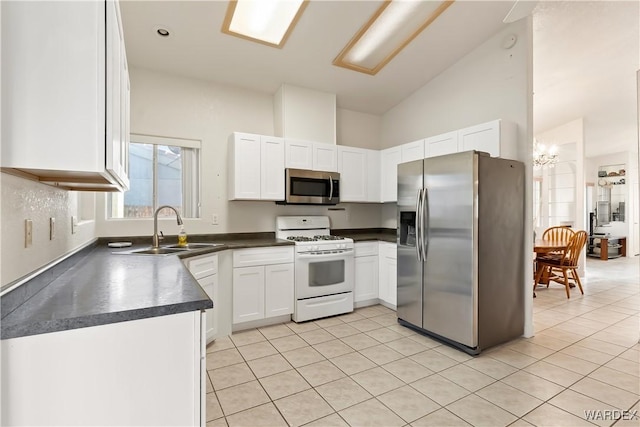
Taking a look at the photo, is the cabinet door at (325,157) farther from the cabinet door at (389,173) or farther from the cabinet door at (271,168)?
the cabinet door at (389,173)

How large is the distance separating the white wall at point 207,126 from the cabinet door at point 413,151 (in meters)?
1.33

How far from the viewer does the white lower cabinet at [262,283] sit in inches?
126

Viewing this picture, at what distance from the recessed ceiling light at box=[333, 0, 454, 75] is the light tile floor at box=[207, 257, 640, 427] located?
3.06 meters

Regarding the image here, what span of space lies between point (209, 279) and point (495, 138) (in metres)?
3.03

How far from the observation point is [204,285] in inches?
109

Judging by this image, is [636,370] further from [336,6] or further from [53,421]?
[336,6]

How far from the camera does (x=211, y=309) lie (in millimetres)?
2959

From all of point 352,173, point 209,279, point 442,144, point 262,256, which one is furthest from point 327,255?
point 442,144

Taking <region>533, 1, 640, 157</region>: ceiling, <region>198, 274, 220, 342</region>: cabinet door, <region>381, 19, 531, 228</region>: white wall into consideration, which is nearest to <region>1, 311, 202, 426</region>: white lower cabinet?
<region>198, 274, 220, 342</region>: cabinet door

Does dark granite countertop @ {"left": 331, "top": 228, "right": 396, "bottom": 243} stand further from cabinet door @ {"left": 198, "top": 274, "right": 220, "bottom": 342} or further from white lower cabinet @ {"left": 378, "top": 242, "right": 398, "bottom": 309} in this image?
cabinet door @ {"left": 198, "top": 274, "right": 220, "bottom": 342}

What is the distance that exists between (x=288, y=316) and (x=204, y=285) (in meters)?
1.16

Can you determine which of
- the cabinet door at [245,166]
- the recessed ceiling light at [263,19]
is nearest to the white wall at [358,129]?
the cabinet door at [245,166]

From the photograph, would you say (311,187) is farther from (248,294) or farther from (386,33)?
(386,33)

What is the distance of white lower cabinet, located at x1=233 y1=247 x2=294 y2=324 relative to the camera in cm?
321
